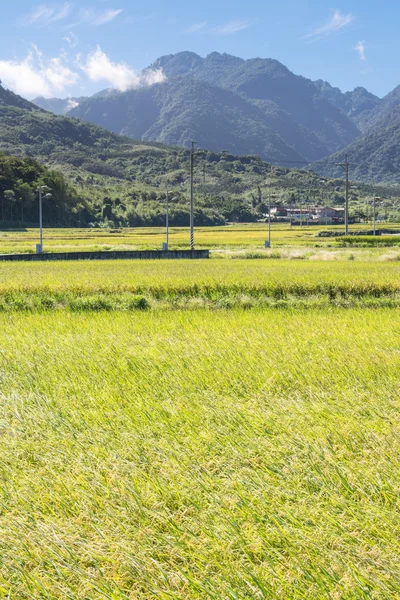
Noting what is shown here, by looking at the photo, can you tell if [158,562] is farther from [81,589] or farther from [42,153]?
[42,153]

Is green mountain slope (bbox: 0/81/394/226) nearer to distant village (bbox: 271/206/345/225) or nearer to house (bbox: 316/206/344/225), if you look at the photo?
distant village (bbox: 271/206/345/225)

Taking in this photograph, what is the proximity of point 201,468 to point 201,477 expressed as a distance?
0.14m

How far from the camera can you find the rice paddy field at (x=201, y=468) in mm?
2896

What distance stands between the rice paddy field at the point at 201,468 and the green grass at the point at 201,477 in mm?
13

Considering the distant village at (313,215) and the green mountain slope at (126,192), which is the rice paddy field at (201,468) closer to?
the green mountain slope at (126,192)

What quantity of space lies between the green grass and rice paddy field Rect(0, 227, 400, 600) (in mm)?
13

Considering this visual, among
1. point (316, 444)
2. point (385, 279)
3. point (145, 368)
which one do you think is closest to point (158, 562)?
point (316, 444)

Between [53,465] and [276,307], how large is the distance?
1216 cm

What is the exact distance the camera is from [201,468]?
4062 mm

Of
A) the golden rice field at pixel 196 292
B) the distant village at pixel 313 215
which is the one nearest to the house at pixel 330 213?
the distant village at pixel 313 215

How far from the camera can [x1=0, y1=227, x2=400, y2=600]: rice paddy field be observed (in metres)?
2.90

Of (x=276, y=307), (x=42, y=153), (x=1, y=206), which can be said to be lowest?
(x=276, y=307)

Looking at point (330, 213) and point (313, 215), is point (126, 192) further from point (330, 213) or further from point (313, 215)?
point (330, 213)

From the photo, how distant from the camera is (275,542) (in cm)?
315
